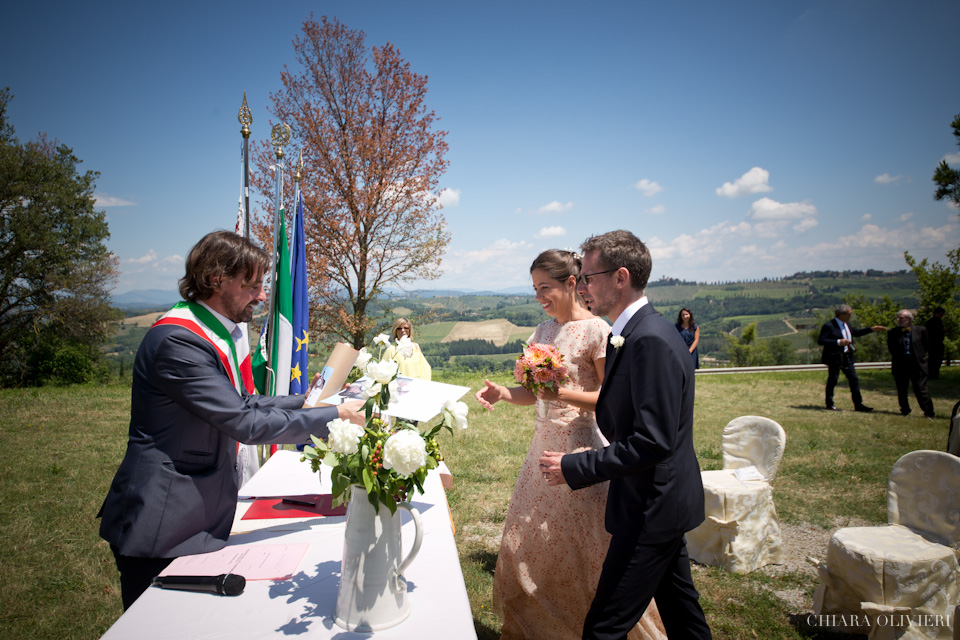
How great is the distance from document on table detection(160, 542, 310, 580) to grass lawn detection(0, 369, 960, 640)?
190 cm

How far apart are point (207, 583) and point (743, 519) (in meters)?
4.25

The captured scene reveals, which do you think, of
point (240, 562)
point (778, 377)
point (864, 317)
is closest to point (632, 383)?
point (240, 562)

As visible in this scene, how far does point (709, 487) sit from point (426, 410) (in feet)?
10.9

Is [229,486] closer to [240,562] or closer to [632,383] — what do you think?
[240,562]

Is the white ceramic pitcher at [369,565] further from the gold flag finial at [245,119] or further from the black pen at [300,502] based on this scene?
the gold flag finial at [245,119]

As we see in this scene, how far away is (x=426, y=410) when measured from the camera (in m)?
2.10

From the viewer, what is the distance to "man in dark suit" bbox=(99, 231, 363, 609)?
5.99 feet

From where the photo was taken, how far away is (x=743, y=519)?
4.25 m

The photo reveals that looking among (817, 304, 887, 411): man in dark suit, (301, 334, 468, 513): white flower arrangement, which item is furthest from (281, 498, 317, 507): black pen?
(817, 304, 887, 411): man in dark suit

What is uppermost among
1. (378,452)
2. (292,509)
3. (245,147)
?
(245,147)

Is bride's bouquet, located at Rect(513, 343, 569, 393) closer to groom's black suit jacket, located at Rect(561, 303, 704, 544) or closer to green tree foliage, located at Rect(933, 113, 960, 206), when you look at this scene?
groom's black suit jacket, located at Rect(561, 303, 704, 544)

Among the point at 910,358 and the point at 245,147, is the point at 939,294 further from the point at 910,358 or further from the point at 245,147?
the point at 245,147

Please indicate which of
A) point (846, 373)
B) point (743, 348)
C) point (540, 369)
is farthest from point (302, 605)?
point (743, 348)

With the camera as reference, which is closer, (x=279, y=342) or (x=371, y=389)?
(x=371, y=389)
